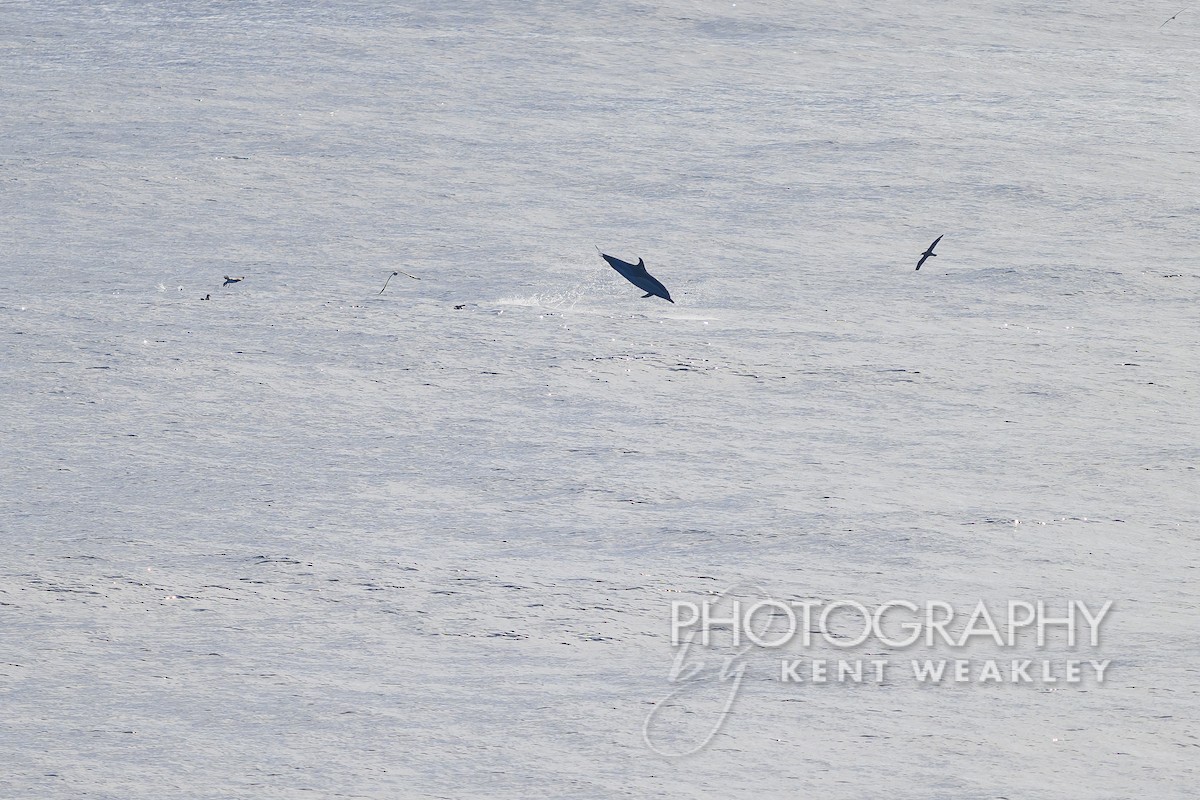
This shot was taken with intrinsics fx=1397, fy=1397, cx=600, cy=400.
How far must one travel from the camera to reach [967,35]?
534 cm

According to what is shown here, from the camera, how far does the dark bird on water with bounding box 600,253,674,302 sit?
146 inches

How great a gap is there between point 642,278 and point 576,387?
58 centimetres

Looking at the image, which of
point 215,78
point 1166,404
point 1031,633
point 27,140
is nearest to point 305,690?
point 1031,633

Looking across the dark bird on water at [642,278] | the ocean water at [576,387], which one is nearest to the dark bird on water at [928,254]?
the ocean water at [576,387]

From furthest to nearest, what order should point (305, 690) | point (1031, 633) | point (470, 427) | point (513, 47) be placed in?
point (513, 47)
point (470, 427)
point (1031, 633)
point (305, 690)

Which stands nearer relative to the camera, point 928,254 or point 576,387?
point 576,387

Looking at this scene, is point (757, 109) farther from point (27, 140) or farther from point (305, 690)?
point (305, 690)

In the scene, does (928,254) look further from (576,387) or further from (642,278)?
(576,387)

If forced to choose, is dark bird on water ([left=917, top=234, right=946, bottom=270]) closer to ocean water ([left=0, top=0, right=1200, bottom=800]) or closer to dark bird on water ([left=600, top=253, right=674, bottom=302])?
ocean water ([left=0, top=0, right=1200, bottom=800])

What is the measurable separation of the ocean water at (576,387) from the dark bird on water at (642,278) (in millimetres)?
60

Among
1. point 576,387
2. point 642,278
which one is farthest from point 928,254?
point 576,387

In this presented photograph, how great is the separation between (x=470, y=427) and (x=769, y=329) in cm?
86

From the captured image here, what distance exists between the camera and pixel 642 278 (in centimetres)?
374

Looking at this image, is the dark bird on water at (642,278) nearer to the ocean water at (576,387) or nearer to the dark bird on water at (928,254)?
the ocean water at (576,387)
